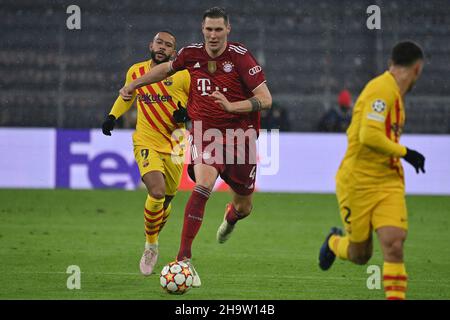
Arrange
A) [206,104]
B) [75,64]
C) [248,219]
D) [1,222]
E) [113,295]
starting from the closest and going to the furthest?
1. [113,295]
2. [206,104]
3. [1,222]
4. [248,219]
5. [75,64]

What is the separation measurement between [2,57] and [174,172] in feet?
38.3

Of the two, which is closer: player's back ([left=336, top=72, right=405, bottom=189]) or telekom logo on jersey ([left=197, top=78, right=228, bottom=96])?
player's back ([left=336, top=72, right=405, bottom=189])

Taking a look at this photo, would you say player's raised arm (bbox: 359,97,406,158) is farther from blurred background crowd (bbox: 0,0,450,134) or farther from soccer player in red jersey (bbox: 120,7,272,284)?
blurred background crowd (bbox: 0,0,450,134)

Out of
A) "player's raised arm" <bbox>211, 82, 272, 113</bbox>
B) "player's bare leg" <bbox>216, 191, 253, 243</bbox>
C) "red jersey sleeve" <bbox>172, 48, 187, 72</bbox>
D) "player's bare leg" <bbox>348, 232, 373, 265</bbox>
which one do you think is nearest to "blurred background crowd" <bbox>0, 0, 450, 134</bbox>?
"player's bare leg" <bbox>216, 191, 253, 243</bbox>

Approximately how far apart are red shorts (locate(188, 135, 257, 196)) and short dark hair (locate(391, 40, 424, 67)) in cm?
259

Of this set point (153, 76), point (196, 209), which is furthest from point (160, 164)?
point (196, 209)

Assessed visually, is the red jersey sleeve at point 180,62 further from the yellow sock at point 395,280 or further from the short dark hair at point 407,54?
the yellow sock at point 395,280

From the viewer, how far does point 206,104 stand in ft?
30.7

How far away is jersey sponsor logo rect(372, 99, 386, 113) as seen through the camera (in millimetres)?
6871

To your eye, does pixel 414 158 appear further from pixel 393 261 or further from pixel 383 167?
pixel 393 261

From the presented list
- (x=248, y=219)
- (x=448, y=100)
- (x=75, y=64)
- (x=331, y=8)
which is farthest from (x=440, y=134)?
(x=75, y=64)

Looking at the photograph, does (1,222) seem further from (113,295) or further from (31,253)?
(113,295)

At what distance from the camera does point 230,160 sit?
31.1 ft
